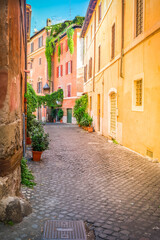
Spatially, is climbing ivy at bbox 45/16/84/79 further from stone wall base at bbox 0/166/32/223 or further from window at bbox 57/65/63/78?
stone wall base at bbox 0/166/32/223

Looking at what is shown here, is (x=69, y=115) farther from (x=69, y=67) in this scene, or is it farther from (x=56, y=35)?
(x=56, y=35)

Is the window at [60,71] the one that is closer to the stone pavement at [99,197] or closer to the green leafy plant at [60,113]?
the green leafy plant at [60,113]

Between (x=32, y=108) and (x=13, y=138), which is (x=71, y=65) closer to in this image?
(x=32, y=108)

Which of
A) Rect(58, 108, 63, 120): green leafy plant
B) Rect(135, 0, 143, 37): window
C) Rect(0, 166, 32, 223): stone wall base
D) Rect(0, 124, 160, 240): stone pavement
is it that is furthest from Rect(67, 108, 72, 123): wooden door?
Rect(0, 166, 32, 223): stone wall base

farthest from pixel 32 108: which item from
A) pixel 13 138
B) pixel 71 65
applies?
pixel 71 65

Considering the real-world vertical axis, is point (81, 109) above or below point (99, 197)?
above

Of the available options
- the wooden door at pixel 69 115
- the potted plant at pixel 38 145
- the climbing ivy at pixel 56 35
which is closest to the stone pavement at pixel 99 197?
the potted plant at pixel 38 145

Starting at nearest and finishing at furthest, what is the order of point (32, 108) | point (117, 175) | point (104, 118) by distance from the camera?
point (117, 175)
point (32, 108)
point (104, 118)

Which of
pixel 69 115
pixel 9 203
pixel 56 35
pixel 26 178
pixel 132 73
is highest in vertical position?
pixel 56 35

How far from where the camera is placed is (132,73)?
920cm

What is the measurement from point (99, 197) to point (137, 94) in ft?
18.0

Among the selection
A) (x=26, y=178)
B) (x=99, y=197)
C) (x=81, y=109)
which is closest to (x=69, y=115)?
(x=81, y=109)

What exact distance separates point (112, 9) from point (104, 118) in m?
5.81

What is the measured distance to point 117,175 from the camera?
589 centimetres
